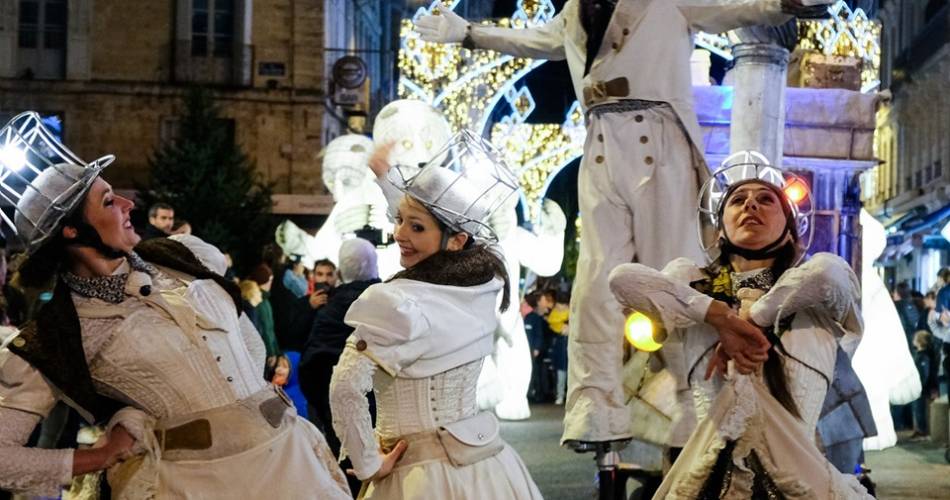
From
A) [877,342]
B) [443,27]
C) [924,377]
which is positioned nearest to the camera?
[443,27]

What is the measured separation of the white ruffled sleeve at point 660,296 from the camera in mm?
5238

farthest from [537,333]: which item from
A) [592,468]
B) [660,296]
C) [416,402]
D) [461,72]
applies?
[416,402]

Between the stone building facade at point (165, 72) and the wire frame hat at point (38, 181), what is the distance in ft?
102

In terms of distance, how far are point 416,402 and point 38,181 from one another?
4.34ft

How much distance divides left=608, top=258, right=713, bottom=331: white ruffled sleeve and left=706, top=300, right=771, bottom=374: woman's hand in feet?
0.13

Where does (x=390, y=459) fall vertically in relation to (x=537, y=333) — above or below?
above

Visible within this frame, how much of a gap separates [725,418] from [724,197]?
775 millimetres

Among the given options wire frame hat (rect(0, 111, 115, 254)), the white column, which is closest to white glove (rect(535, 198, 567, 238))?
the white column

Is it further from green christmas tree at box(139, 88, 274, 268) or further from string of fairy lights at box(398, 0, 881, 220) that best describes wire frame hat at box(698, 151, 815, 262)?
green christmas tree at box(139, 88, 274, 268)

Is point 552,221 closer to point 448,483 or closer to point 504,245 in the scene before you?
point 504,245

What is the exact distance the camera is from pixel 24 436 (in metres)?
4.43

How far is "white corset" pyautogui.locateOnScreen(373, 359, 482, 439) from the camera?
16.7 feet

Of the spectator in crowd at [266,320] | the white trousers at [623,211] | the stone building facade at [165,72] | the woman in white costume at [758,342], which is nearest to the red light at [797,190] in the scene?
the white trousers at [623,211]

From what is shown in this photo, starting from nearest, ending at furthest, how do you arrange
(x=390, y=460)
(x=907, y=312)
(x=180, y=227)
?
(x=390, y=460) < (x=180, y=227) < (x=907, y=312)
